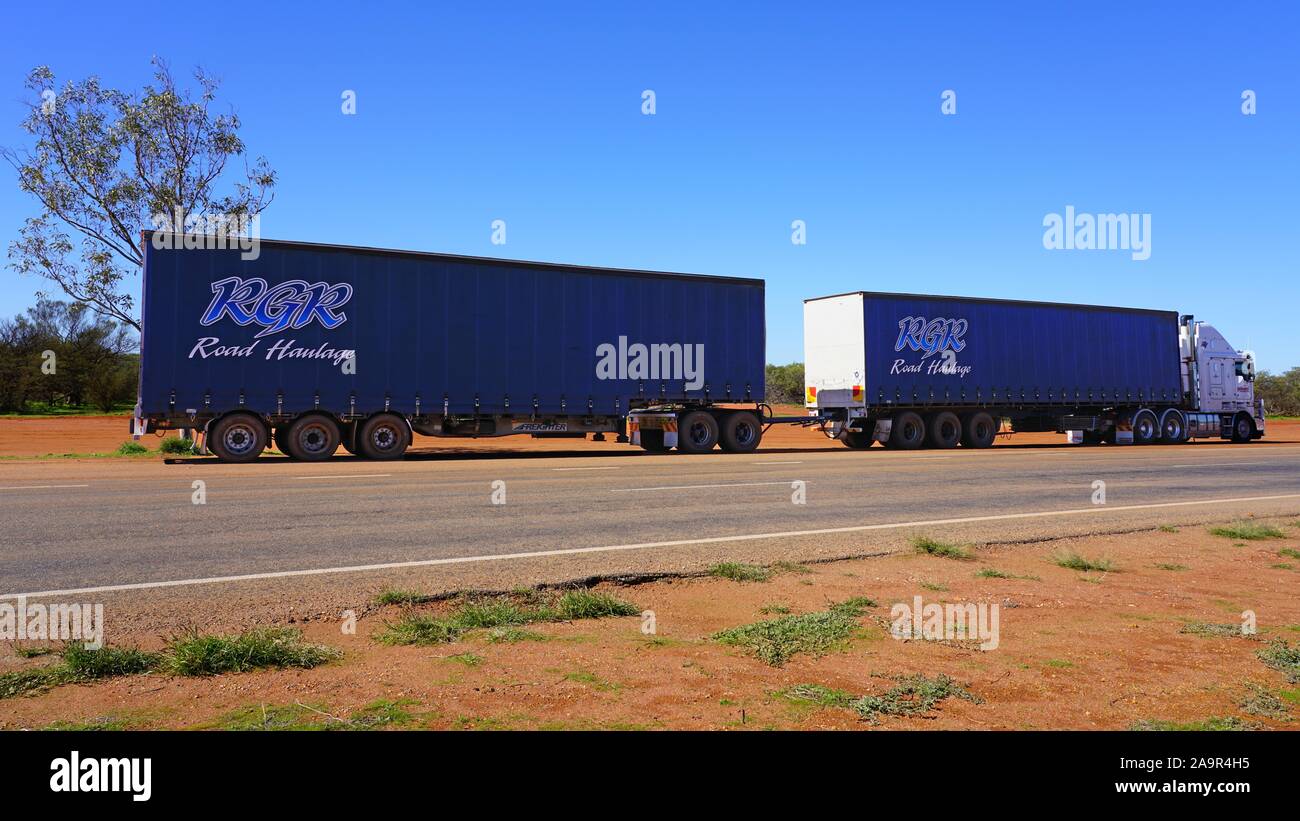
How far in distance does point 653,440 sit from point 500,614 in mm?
19489

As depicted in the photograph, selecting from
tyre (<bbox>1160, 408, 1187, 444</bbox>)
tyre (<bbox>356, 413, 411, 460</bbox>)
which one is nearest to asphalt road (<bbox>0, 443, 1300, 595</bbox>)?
tyre (<bbox>356, 413, 411, 460</bbox>)

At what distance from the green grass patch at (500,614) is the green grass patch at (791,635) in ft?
3.05

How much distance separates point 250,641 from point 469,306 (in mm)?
17733

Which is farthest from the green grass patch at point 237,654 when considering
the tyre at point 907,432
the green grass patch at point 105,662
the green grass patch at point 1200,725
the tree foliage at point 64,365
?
the tree foliage at point 64,365

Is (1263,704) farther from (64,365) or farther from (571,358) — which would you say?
(64,365)

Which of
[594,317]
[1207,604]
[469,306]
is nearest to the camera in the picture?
[1207,604]

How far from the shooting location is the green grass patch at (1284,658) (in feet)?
14.5

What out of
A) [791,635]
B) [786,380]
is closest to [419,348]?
[791,635]

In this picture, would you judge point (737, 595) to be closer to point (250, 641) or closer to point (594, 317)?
point (250, 641)

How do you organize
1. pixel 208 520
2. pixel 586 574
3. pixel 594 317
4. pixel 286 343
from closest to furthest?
1. pixel 586 574
2. pixel 208 520
3. pixel 286 343
4. pixel 594 317

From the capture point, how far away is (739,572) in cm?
679

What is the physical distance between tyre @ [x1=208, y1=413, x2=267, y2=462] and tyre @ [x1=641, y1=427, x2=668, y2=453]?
9.93 meters
